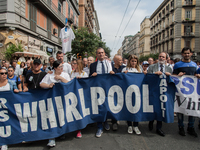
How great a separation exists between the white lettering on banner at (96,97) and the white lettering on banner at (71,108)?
0.42m

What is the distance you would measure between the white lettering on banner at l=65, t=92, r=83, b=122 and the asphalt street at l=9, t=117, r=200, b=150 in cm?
49

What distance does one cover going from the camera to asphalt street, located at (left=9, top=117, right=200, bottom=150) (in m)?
2.95

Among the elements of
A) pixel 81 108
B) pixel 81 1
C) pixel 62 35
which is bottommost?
pixel 81 108

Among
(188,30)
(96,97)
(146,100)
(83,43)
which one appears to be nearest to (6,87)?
(96,97)

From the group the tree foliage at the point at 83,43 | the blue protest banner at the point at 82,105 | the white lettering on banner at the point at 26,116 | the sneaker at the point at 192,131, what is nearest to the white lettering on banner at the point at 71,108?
the blue protest banner at the point at 82,105

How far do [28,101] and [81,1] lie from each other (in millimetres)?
45155

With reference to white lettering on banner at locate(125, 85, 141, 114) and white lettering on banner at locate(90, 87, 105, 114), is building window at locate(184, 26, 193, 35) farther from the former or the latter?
white lettering on banner at locate(90, 87, 105, 114)

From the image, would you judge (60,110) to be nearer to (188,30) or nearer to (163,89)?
(163,89)

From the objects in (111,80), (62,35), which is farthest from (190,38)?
(111,80)

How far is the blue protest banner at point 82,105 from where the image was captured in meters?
3.11

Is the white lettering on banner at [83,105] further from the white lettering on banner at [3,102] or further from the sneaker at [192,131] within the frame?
the sneaker at [192,131]

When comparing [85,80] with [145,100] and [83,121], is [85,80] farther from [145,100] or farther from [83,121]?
[145,100]

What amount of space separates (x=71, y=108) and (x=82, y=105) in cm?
27

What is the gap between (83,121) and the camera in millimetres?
3383
